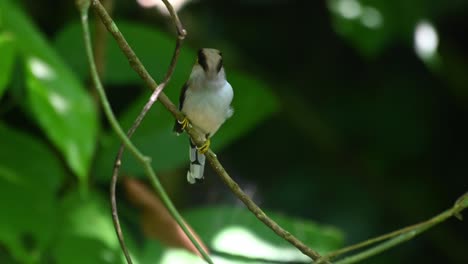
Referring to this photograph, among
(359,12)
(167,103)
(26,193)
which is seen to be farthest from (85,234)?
(359,12)

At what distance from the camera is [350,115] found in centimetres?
278

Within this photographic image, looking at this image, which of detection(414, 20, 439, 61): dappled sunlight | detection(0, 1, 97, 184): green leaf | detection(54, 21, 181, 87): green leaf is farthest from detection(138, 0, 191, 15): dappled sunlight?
detection(414, 20, 439, 61): dappled sunlight

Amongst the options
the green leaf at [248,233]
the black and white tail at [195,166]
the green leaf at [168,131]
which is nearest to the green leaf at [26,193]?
the green leaf at [168,131]

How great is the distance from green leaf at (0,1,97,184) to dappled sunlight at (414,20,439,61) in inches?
45.3

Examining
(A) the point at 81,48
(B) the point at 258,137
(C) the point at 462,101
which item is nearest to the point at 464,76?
(C) the point at 462,101

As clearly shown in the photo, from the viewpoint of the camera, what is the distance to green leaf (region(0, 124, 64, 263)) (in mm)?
1706

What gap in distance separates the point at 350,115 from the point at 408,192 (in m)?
0.34

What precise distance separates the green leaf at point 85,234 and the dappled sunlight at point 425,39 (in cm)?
106

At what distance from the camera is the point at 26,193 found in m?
1.80

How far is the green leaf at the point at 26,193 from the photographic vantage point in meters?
1.71

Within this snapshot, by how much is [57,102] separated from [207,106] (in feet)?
1.34

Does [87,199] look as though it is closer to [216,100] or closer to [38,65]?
[38,65]

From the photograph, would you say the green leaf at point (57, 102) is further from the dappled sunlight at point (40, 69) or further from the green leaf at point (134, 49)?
the green leaf at point (134, 49)

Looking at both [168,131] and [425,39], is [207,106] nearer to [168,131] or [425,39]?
[168,131]
